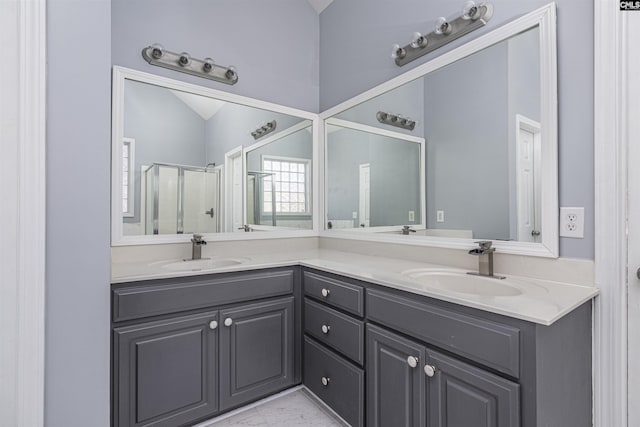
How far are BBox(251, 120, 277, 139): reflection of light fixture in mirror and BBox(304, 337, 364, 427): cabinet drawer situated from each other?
58.4 inches

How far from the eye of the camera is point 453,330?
1074 mm

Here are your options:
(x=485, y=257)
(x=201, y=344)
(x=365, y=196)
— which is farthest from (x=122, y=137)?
(x=485, y=257)

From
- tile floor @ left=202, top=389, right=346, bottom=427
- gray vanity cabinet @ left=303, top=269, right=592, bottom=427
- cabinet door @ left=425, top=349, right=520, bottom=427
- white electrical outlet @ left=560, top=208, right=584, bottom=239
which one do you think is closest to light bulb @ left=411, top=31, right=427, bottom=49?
white electrical outlet @ left=560, top=208, right=584, bottom=239

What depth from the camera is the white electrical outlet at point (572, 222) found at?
1207 millimetres

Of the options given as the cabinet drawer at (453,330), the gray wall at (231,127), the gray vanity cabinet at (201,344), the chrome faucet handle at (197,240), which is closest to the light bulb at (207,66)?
the gray wall at (231,127)

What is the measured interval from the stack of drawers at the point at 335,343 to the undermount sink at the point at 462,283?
327mm

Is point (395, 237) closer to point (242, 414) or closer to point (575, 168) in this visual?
point (575, 168)

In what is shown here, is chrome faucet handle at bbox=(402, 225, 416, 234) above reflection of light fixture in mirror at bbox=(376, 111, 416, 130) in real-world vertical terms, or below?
below

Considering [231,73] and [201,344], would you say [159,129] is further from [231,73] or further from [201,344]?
[201,344]

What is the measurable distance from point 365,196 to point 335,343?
3.55 feet

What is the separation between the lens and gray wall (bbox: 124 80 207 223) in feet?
6.05

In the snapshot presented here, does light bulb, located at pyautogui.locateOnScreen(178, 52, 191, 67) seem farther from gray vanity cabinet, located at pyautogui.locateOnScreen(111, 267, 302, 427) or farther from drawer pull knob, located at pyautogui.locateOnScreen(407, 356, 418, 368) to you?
drawer pull knob, located at pyautogui.locateOnScreen(407, 356, 418, 368)

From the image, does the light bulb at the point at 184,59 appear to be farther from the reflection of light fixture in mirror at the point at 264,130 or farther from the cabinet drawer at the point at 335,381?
the cabinet drawer at the point at 335,381

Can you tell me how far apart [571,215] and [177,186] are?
81.9 inches
